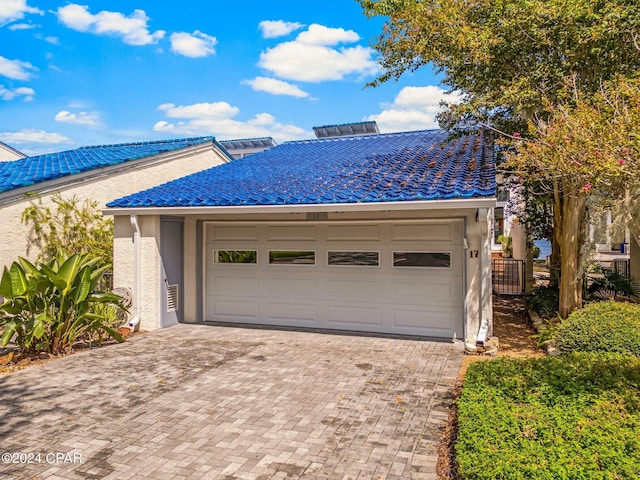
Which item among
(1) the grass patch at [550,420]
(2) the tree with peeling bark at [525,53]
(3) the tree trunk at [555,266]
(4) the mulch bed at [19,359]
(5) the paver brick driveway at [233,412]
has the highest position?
(2) the tree with peeling bark at [525,53]

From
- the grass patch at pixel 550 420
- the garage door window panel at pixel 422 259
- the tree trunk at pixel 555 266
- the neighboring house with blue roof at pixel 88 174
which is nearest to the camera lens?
the grass patch at pixel 550 420

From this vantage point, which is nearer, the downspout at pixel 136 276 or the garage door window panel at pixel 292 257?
the downspout at pixel 136 276

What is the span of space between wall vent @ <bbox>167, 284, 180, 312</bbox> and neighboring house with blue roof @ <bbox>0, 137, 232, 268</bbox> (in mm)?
3577

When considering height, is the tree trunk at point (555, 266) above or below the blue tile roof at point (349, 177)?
below

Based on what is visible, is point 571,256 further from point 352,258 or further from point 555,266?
point 352,258

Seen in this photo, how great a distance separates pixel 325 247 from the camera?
32.7ft

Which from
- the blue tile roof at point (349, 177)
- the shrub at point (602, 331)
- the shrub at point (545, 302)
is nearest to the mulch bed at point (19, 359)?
the blue tile roof at point (349, 177)

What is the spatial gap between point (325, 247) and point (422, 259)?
7.04ft

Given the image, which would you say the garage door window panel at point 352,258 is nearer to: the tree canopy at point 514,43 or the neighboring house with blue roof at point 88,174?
the tree canopy at point 514,43

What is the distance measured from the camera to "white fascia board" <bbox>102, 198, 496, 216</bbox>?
757cm

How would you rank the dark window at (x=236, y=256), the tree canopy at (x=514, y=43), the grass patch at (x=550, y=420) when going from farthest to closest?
the dark window at (x=236, y=256) → the tree canopy at (x=514, y=43) → the grass patch at (x=550, y=420)

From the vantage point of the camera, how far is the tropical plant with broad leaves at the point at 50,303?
7629 mm

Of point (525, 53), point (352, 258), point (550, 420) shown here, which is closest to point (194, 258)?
point (352, 258)

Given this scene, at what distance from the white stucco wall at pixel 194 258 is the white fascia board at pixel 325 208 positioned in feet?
1.07
